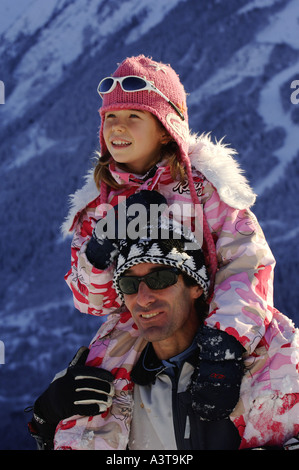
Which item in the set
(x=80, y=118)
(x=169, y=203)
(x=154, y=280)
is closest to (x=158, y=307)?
(x=154, y=280)

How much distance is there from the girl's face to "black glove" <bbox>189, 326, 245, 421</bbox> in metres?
0.60

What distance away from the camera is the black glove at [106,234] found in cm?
175

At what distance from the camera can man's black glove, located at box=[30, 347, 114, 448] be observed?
1724mm

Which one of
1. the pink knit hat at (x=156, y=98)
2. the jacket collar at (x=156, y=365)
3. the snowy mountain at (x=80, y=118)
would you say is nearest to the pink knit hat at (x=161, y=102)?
the pink knit hat at (x=156, y=98)

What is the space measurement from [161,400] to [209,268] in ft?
1.39

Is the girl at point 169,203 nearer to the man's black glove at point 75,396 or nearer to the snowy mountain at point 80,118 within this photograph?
the man's black glove at point 75,396

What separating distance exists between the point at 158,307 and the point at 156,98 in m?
0.66

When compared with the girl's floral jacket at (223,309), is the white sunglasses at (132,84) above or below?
above

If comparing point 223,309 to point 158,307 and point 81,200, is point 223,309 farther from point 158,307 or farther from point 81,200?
point 81,200

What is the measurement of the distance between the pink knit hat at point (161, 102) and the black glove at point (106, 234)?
139mm

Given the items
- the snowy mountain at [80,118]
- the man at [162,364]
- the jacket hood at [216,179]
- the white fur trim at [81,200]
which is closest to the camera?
the man at [162,364]

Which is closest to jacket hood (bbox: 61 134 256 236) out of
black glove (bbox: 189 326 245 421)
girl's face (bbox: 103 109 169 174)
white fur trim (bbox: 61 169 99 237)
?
white fur trim (bbox: 61 169 99 237)

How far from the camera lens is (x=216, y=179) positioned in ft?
5.84
